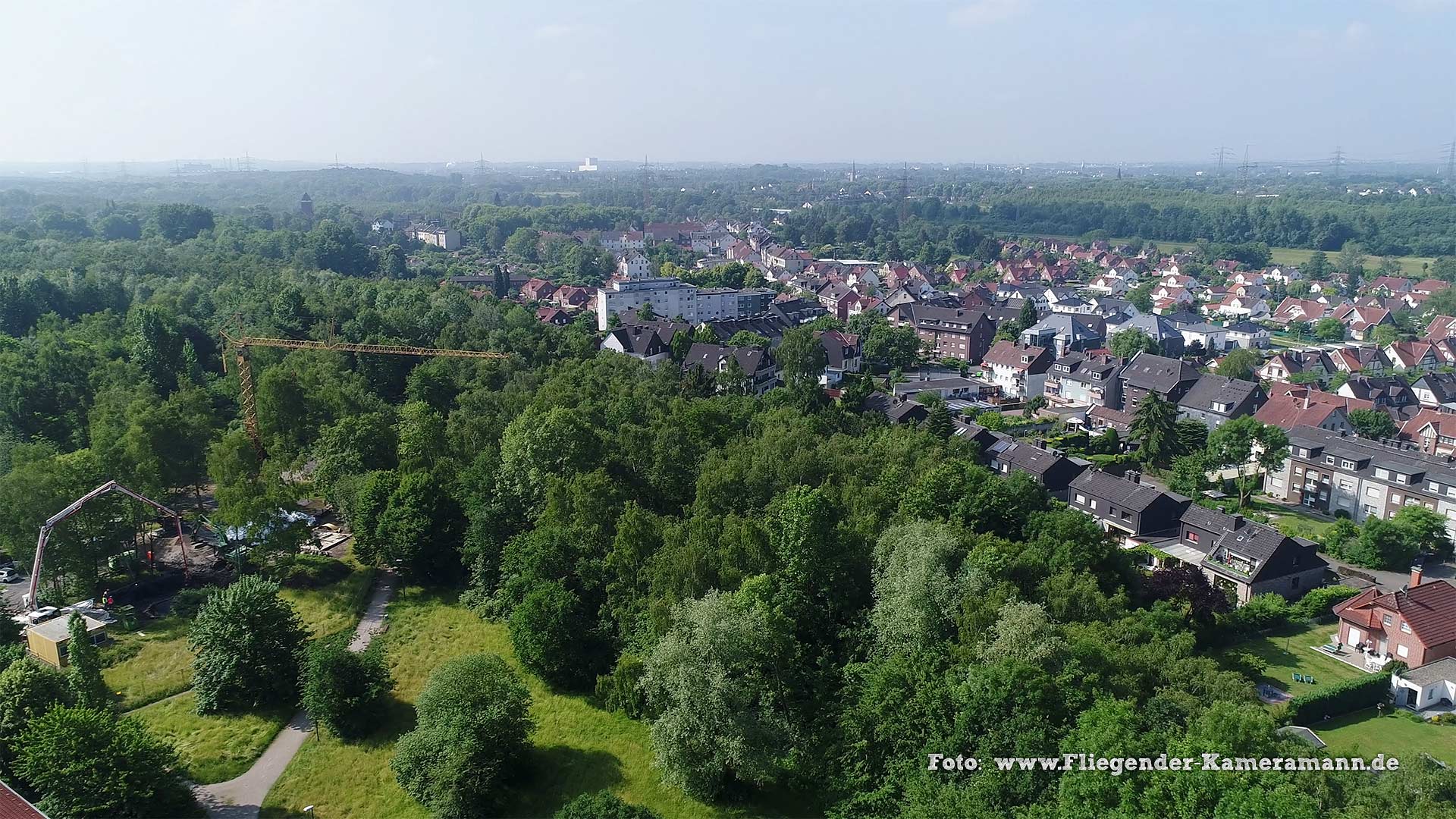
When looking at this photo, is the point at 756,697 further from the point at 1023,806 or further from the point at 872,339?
the point at 872,339

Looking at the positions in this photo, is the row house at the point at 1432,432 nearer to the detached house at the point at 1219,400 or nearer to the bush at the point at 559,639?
the detached house at the point at 1219,400

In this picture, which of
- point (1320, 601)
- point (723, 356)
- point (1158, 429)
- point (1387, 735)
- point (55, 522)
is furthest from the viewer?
point (723, 356)

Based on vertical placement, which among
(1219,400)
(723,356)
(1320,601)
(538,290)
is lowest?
(1320,601)

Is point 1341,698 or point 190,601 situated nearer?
point 1341,698

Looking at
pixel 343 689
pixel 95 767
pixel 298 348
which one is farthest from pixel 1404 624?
pixel 298 348

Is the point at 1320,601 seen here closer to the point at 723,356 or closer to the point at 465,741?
the point at 465,741

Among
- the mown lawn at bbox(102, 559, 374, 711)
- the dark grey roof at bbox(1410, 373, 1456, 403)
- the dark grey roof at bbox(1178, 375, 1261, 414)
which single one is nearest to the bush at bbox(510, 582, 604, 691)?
the mown lawn at bbox(102, 559, 374, 711)

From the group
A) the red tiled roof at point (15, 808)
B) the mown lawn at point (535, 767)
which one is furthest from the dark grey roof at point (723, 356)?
the red tiled roof at point (15, 808)
